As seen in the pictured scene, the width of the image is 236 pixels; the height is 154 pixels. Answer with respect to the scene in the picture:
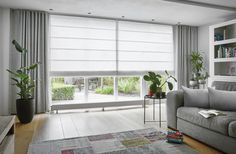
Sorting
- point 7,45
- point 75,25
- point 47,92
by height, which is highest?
point 75,25

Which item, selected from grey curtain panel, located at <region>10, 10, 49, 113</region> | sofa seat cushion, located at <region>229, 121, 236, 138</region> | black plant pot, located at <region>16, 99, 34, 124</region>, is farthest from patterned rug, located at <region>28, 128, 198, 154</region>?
grey curtain panel, located at <region>10, 10, 49, 113</region>

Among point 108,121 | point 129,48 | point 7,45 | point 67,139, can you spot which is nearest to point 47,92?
point 7,45

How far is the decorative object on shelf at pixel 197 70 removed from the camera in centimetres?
543

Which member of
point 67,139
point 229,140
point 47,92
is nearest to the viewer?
point 229,140

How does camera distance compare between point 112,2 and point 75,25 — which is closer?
point 112,2

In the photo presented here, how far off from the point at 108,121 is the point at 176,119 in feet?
4.51

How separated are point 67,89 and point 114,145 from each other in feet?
9.01

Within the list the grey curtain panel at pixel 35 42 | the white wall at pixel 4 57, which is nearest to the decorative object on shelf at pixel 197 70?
A: the grey curtain panel at pixel 35 42

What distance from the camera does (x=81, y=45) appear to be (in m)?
4.82

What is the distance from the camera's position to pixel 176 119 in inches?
126

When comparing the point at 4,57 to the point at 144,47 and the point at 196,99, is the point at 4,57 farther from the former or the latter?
the point at 196,99

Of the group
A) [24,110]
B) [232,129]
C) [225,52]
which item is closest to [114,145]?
[232,129]

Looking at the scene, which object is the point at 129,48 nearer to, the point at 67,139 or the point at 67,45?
the point at 67,45

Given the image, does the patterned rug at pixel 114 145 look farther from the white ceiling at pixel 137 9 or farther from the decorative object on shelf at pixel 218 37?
the decorative object on shelf at pixel 218 37
